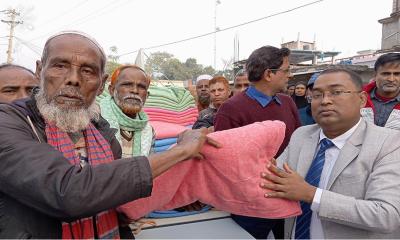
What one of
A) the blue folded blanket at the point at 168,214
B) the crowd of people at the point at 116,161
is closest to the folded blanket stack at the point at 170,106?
the crowd of people at the point at 116,161

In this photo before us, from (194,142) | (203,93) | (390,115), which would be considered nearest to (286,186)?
(194,142)

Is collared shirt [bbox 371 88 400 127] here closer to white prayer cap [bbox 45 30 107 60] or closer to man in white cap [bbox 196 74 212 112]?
man in white cap [bbox 196 74 212 112]

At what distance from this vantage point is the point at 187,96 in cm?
354

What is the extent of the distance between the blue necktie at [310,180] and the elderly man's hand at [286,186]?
0.25 m

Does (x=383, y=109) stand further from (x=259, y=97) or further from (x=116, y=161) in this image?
(x=116, y=161)

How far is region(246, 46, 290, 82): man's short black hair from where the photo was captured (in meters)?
2.93

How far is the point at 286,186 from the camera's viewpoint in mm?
1543

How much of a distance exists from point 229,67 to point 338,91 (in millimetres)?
24809

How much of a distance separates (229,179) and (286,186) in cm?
30

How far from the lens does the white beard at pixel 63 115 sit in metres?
1.33

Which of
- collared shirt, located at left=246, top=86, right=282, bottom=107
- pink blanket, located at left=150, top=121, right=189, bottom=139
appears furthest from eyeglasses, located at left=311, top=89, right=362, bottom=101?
pink blanket, located at left=150, top=121, right=189, bottom=139

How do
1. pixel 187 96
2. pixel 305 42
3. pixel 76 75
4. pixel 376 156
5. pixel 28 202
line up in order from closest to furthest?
pixel 28 202 < pixel 76 75 < pixel 376 156 < pixel 187 96 < pixel 305 42

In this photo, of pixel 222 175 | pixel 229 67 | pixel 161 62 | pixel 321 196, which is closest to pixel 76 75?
pixel 222 175

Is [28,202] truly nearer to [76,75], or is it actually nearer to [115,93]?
[76,75]
